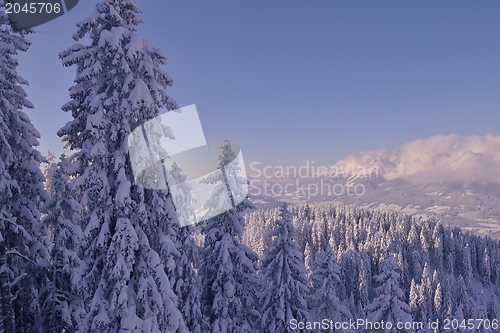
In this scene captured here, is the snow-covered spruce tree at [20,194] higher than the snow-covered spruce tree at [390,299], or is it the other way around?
the snow-covered spruce tree at [20,194]

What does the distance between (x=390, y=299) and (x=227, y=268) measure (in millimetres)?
11243

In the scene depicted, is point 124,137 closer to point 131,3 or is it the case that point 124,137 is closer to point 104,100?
point 104,100

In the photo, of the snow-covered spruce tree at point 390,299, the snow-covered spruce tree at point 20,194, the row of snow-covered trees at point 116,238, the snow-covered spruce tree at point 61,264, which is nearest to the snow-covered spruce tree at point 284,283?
the row of snow-covered trees at point 116,238

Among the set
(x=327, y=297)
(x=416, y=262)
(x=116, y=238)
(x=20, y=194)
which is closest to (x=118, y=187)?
(x=116, y=238)

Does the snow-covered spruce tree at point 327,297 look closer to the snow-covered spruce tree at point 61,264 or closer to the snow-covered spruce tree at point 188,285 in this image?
the snow-covered spruce tree at point 188,285

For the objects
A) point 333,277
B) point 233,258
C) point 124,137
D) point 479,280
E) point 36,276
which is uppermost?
point 124,137

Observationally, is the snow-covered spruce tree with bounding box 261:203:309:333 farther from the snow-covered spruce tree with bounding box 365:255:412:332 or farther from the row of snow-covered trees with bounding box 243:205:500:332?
the row of snow-covered trees with bounding box 243:205:500:332

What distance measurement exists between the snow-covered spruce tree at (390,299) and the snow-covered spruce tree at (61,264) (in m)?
17.9

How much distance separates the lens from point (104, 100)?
9781 millimetres

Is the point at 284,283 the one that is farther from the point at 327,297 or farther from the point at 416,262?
the point at 416,262

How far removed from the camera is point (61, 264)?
15.3m

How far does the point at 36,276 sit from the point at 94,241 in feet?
28.5

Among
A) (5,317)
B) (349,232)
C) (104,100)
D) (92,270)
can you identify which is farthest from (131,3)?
(349,232)

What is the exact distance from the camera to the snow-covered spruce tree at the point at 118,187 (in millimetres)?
9414
